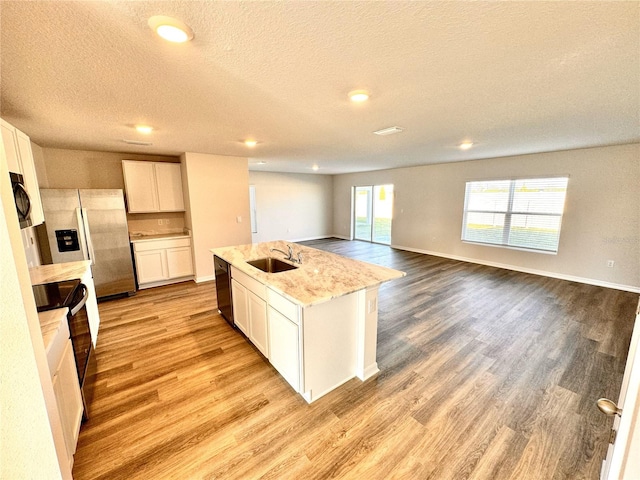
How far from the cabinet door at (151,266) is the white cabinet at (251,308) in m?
2.31

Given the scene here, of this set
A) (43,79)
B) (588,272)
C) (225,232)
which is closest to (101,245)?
(225,232)

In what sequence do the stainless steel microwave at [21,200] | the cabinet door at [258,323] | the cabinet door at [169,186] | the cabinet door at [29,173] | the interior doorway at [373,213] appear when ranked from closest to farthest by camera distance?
1. the stainless steel microwave at [21,200]
2. the cabinet door at [29,173]
3. the cabinet door at [258,323]
4. the cabinet door at [169,186]
5. the interior doorway at [373,213]

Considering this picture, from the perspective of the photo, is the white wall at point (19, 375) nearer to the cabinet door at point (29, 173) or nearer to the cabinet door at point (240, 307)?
the cabinet door at point (240, 307)

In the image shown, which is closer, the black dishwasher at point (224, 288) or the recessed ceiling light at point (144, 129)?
the recessed ceiling light at point (144, 129)

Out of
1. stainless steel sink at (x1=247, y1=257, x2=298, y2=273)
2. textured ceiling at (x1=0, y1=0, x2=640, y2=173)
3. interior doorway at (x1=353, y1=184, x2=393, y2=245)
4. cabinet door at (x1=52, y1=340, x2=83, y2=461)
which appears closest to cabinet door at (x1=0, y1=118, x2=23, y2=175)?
textured ceiling at (x1=0, y1=0, x2=640, y2=173)

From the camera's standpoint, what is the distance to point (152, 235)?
182 inches

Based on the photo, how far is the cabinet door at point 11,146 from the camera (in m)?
1.86

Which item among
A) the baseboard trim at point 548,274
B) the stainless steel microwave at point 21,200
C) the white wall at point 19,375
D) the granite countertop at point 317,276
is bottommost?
the baseboard trim at point 548,274

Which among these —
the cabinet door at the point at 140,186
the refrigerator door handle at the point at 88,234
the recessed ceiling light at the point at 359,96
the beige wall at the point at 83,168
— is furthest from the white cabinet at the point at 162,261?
the recessed ceiling light at the point at 359,96

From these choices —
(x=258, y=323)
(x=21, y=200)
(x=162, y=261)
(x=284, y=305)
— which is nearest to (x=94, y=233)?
(x=162, y=261)

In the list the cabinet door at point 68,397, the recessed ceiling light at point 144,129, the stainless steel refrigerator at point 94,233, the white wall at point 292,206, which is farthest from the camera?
the white wall at point 292,206

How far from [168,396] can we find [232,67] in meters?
2.46

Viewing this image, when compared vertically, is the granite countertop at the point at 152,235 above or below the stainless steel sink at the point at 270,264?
above

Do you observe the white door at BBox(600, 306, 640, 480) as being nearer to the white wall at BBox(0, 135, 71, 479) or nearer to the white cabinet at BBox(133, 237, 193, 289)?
the white wall at BBox(0, 135, 71, 479)
